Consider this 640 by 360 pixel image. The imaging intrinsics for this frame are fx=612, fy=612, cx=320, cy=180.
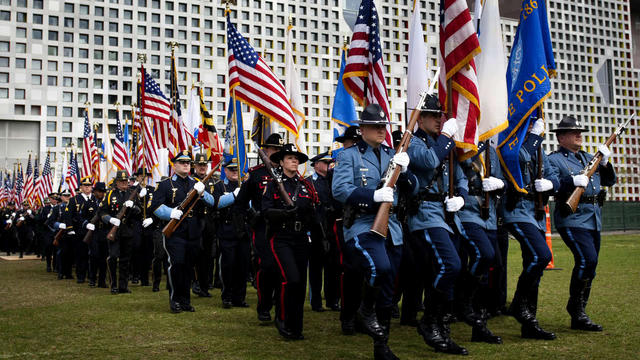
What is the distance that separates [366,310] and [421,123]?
224 centimetres

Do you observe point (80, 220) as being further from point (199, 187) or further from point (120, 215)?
point (199, 187)

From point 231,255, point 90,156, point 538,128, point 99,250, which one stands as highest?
point 90,156

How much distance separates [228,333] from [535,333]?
A: 3601 mm

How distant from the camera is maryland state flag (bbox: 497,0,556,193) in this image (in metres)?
7.52

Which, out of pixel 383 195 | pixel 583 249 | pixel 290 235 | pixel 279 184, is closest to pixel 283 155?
pixel 279 184

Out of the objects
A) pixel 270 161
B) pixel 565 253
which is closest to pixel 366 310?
pixel 270 161

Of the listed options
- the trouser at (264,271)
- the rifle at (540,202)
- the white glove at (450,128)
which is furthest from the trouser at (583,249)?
the trouser at (264,271)

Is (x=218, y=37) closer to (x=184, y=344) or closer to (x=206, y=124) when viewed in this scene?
(x=206, y=124)

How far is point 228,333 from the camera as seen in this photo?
24.8 ft

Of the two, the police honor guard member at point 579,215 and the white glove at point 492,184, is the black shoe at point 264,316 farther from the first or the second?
the police honor guard member at point 579,215

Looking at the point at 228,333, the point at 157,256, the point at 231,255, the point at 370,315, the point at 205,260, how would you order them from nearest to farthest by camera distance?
the point at 370,315 < the point at 228,333 < the point at 231,255 < the point at 205,260 < the point at 157,256

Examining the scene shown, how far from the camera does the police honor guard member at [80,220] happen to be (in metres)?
15.2

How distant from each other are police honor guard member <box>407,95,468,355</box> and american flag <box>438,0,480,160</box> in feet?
1.74

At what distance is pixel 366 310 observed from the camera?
19.3 feet
